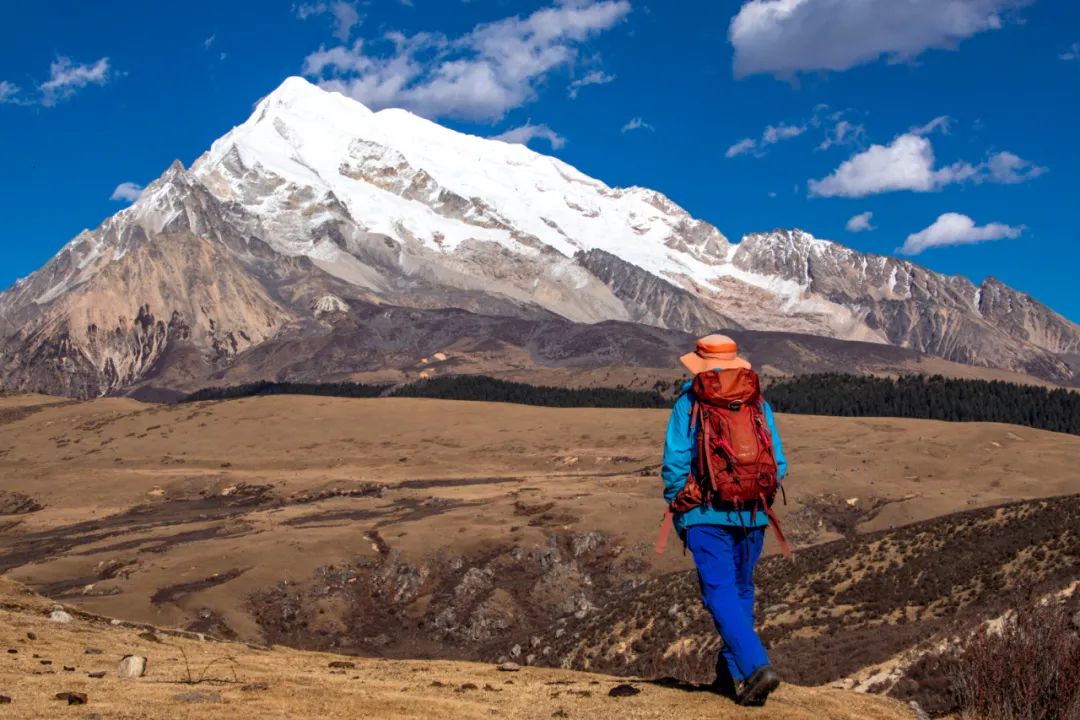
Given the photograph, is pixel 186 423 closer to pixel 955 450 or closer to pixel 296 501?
pixel 296 501

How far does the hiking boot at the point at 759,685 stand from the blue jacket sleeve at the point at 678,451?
204 cm

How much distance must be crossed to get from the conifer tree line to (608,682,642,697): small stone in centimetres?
16414

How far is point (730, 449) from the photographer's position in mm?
11453

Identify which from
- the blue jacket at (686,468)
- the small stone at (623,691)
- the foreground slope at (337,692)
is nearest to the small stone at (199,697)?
the foreground slope at (337,692)

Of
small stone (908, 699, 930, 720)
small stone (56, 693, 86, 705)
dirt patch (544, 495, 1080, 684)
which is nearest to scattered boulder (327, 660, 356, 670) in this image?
small stone (56, 693, 86, 705)

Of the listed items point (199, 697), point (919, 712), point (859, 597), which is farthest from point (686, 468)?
point (859, 597)

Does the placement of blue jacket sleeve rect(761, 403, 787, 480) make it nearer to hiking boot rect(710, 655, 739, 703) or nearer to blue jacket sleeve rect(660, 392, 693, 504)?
blue jacket sleeve rect(660, 392, 693, 504)

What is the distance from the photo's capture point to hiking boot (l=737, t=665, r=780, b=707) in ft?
36.6

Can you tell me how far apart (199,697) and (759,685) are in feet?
20.7

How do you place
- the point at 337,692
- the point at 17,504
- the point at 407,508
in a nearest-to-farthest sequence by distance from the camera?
1. the point at 337,692
2. the point at 407,508
3. the point at 17,504

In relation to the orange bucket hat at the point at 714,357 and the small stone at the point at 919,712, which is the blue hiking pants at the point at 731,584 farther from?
the small stone at the point at 919,712

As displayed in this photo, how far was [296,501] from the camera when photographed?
108 meters

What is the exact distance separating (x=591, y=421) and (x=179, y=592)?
97.0 metres

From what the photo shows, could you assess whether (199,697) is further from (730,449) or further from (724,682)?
(730,449)
